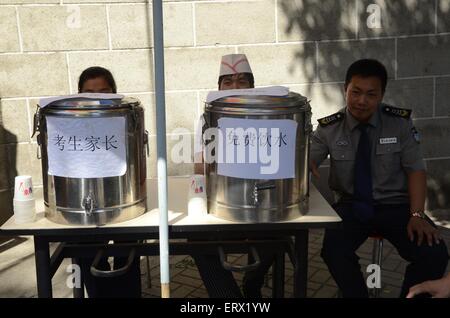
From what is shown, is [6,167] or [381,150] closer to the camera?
[381,150]

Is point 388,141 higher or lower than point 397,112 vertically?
lower

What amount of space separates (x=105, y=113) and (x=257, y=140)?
1.81 ft

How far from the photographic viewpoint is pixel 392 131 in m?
2.51

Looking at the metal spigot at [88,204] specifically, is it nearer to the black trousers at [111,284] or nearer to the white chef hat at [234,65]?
the black trousers at [111,284]

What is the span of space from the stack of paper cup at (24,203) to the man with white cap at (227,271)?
70 centimetres

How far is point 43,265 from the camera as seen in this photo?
5.91 feet

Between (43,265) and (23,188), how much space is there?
0.31 meters

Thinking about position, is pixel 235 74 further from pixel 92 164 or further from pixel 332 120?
pixel 92 164

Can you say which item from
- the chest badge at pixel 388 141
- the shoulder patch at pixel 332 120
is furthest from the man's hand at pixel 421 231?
the shoulder patch at pixel 332 120

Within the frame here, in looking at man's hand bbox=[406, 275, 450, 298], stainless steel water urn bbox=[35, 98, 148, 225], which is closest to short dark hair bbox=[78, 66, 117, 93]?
stainless steel water urn bbox=[35, 98, 148, 225]

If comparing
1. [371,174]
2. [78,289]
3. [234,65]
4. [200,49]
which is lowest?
[78,289]

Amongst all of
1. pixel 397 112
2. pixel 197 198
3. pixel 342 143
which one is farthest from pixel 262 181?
pixel 397 112

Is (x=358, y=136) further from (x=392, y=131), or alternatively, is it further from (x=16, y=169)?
(x=16, y=169)
